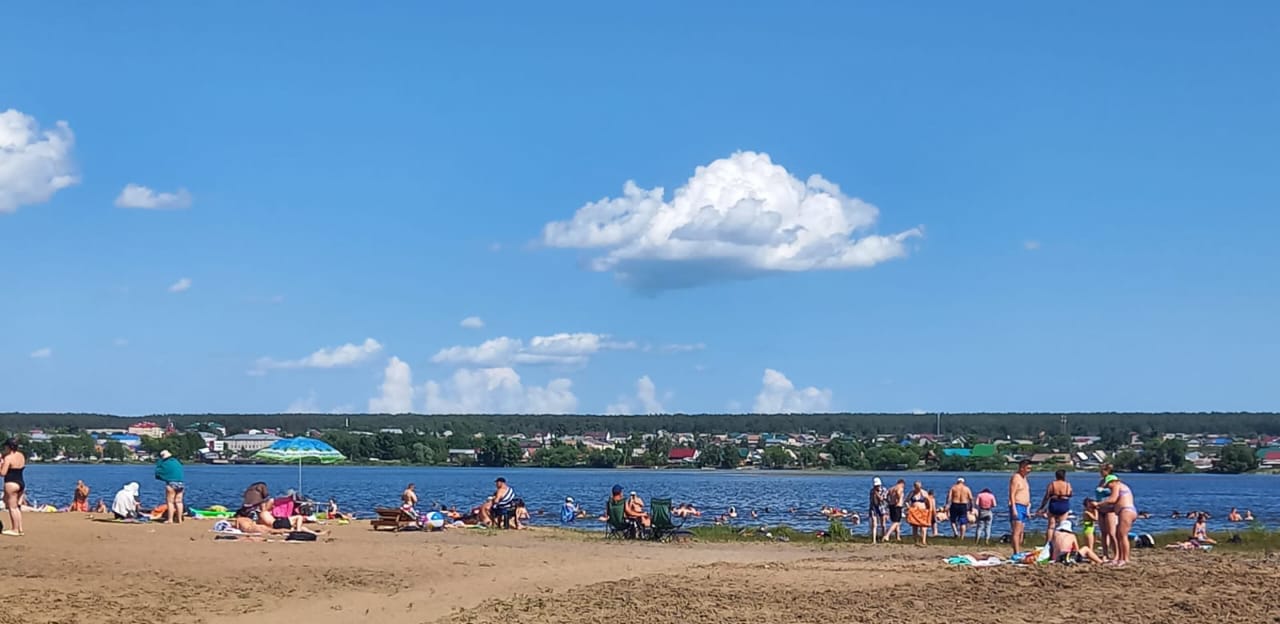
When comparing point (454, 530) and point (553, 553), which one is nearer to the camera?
point (553, 553)

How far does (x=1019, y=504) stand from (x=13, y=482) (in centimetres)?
1564

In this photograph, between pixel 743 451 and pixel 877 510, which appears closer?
pixel 877 510

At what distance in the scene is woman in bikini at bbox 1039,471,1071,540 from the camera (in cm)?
2067

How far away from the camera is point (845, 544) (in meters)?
24.2

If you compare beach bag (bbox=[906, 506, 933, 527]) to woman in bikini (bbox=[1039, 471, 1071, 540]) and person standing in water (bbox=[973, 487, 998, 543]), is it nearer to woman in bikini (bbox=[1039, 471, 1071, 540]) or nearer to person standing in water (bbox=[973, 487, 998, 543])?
person standing in water (bbox=[973, 487, 998, 543])

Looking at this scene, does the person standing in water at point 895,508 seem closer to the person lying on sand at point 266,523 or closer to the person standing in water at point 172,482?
the person lying on sand at point 266,523

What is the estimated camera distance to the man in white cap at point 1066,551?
60.3ft

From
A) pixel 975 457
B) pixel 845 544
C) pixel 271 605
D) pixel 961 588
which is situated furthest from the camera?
pixel 975 457

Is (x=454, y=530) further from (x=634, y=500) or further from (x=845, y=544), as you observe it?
(x=845, y=544)

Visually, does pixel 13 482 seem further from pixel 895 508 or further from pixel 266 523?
pixel 895 508

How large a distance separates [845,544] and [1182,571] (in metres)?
7.48

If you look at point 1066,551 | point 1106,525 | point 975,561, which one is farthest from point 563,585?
point 1106,525

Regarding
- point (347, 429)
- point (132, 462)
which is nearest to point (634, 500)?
point (132, 462)

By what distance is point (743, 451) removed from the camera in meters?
182
